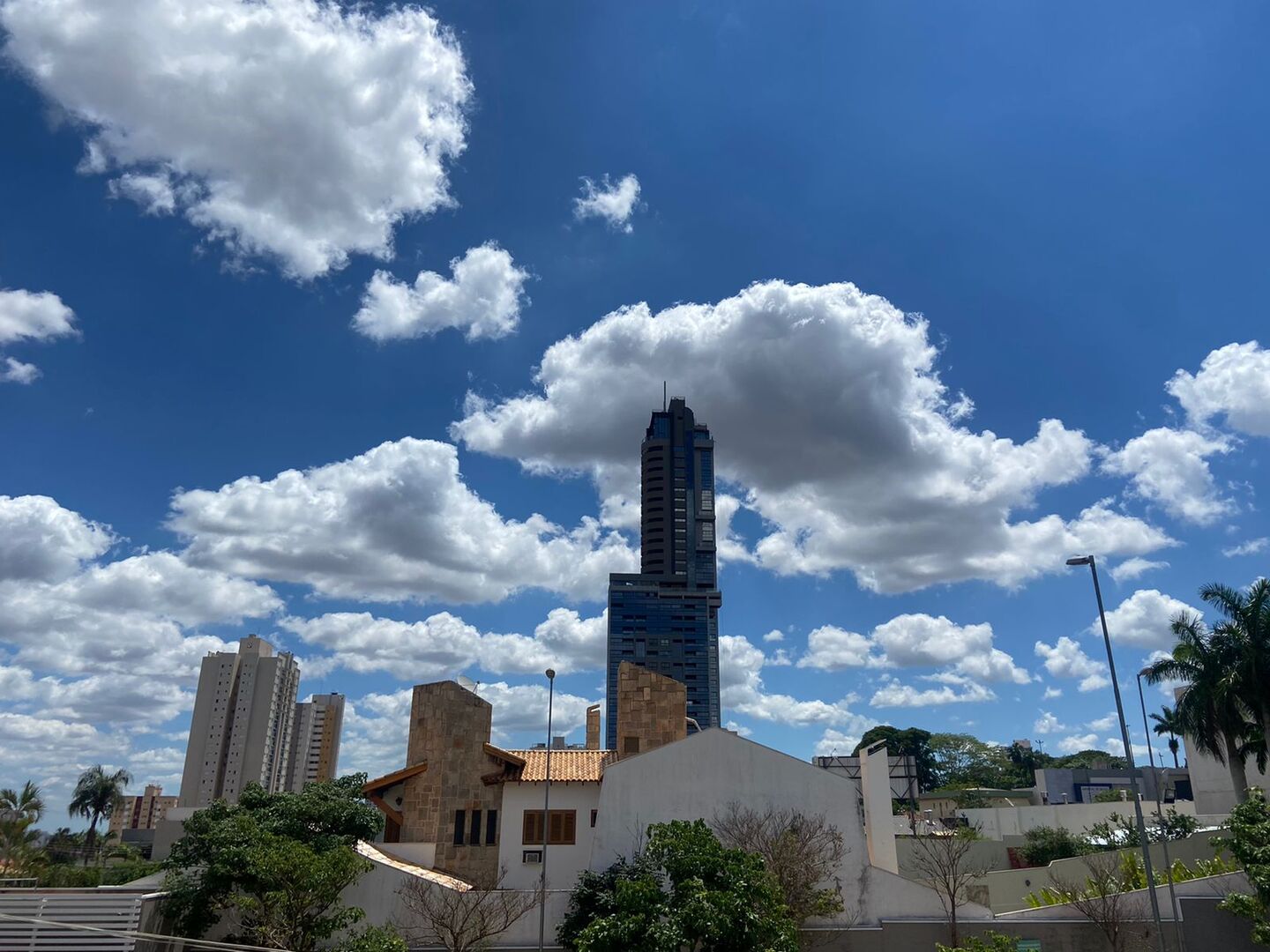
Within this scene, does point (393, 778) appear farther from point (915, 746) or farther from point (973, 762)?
point (915, 746)

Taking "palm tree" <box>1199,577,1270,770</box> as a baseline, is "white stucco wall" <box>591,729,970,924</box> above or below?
below

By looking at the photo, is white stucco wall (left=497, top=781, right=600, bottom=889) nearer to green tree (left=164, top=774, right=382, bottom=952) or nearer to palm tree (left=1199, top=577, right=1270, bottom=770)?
green tree (left=164, top=774, right=382, bottom=952)

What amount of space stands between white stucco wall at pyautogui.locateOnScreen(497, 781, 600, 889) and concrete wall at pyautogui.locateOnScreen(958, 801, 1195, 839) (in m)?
40.3

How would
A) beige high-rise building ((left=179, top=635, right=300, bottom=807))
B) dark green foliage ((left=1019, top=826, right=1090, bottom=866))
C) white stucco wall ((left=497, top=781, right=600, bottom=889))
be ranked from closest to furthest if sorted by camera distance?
white stucco wall ((left=497, top=781, right=600, bottom=889)) < dark green foliage ((left=1019, top=826, right=1090, bottom=866)) < beige high-rise building ((left=179, top=635, right=300, bottom=807))

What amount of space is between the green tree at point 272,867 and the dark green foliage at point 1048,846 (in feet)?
146

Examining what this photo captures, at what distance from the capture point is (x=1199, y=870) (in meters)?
35.8

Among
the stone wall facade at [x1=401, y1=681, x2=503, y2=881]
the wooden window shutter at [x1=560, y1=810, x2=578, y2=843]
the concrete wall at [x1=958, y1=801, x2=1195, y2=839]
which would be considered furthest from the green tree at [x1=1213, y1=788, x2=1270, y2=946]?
the concrete wall at [x1=958, y1=801, x2=1195, y2=839]

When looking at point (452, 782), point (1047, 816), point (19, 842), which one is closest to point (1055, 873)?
point (1047, 816)

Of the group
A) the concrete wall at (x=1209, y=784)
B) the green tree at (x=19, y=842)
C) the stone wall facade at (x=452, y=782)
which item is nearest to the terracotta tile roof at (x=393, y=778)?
the stone wall facade at (x=452, y=782)

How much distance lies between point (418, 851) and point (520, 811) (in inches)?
184

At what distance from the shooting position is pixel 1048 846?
58.3 meters

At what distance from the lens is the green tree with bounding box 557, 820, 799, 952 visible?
80.4 ft

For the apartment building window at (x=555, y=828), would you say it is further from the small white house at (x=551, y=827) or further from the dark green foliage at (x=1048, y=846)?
the dark green foliage at (x=1048, y=846)

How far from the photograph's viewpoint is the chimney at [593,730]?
53344 millimetres
